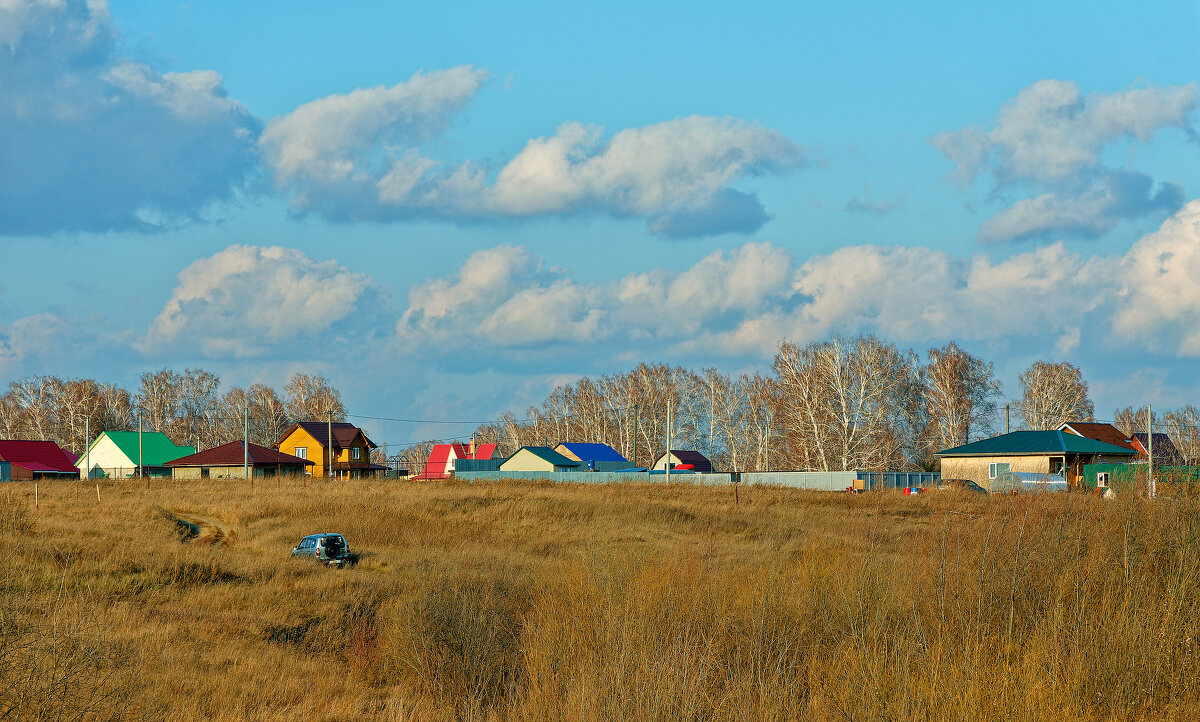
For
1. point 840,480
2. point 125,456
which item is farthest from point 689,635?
point 125,456

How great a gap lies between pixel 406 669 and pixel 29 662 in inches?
257

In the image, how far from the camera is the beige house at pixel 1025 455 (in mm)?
54188

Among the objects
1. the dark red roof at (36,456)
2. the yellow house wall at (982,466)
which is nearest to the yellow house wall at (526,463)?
the yellow house wall at (982,466)

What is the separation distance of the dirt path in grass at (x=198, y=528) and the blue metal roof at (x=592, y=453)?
4366 cm

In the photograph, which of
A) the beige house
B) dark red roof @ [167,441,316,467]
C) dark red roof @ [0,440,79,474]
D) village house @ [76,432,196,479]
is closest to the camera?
the beige house

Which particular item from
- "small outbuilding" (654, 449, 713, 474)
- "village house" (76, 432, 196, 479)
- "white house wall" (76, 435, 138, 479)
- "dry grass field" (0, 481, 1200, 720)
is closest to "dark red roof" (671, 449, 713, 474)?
"small outbuilding" (654, 449, 713, 474)

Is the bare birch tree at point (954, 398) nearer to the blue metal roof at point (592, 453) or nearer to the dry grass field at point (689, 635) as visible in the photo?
the blue metal roof at point (592, 453)

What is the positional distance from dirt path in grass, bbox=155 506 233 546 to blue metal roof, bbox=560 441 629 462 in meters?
43.7

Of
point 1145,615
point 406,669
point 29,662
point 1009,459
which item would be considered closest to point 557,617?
point 406,669

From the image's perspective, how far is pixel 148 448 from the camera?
8200 cm

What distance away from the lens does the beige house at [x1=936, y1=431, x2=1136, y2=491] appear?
54.2m

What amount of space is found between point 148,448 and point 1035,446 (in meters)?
70.2

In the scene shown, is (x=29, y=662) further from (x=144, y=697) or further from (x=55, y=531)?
(x=55, y=531)

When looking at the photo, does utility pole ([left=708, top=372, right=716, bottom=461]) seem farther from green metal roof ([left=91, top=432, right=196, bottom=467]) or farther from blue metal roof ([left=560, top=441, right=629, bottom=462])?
green metal roof ([left=91, top=432, right=196, bottom=467])
